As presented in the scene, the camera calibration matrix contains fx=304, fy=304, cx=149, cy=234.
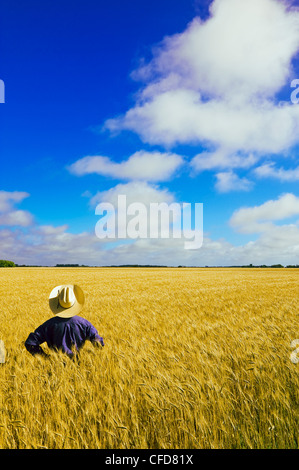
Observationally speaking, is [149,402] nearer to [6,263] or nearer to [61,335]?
[61,335]

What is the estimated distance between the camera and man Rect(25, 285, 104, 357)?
386 centimetres

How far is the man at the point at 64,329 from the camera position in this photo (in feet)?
12.7

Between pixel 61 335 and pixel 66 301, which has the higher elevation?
pixel 66 301

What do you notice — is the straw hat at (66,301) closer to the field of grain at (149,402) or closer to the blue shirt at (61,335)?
the blue shirt at (61,335)

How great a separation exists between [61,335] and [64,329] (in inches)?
3.3

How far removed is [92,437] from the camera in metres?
2.40

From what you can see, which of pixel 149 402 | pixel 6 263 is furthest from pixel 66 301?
pixel 6 263

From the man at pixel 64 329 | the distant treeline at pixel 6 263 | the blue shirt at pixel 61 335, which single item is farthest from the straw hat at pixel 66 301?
the distant treeline at pixel 6 263

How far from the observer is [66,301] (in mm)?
3764

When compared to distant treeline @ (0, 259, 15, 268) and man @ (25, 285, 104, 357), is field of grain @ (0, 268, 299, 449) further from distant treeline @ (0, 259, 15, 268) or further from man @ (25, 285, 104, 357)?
distant treeline @ (0, 259, 15, 268)

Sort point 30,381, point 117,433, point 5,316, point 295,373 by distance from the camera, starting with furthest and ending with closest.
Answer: point 5,316, point 295,373, point 30,381, point 117,433

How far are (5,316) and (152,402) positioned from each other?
742 cm
